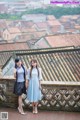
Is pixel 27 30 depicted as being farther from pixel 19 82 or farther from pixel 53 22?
pixel 19 82

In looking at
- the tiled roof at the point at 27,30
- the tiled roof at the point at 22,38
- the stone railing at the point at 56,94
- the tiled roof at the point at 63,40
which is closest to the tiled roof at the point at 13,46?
the tiled roof at the point at 63,40

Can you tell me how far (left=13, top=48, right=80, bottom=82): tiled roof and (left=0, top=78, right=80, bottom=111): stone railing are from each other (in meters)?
5.58

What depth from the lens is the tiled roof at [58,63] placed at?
1111 cm

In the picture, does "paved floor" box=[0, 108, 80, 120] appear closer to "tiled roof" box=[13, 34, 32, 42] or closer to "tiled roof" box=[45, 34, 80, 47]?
"tiled roof" box=[45, 34, 80, 47]

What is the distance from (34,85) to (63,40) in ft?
87.6

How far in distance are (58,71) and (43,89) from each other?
20.0ft

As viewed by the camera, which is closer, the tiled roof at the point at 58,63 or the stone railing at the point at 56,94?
the stone railing at the point at 56,94

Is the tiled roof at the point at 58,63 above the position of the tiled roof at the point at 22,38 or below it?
above

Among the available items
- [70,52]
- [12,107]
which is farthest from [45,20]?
[12,107]

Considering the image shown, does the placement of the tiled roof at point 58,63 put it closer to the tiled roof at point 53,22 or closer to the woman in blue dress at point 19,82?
the woman in blue dress at point 19,82

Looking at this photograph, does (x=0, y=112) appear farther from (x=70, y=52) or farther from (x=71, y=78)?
(x=70, y=52)

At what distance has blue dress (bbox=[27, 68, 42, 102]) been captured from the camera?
525 centimetres

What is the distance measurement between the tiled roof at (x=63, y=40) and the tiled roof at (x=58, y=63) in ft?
58.6

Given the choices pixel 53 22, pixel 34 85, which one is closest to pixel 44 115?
pixel 34 85
